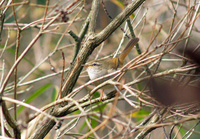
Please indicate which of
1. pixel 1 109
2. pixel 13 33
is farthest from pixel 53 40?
pixel 1 109

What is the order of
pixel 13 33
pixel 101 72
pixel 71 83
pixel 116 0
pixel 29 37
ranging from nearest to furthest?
pixel 71 83 < pixel 101 72 < pixel 116 0 < pixel 13 33 < pixel 29 37

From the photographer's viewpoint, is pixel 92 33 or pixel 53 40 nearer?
pixel 92 33

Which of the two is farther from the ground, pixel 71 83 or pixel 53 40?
pixel 53 40

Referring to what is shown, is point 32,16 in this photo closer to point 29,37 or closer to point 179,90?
point 29,37

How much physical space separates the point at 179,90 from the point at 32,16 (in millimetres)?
5503

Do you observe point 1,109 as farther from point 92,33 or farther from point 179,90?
point 92,33

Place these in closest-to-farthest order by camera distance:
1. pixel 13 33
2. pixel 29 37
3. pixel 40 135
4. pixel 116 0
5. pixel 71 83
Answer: pixel 40 135 < pixel 71 83 < pixel 116 0 < pixel 13 33 < pixel 29 37

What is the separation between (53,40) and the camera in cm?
614

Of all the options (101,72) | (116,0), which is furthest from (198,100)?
(116,0)

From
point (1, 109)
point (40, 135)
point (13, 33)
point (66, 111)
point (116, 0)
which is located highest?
point (116, 0)

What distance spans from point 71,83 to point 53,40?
4.36 metres

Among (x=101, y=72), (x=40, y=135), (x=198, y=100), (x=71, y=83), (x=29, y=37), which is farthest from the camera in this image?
(x=29, y=37)

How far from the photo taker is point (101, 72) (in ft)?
8.45

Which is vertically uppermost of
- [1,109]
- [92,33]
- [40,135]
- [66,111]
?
[92,33]
